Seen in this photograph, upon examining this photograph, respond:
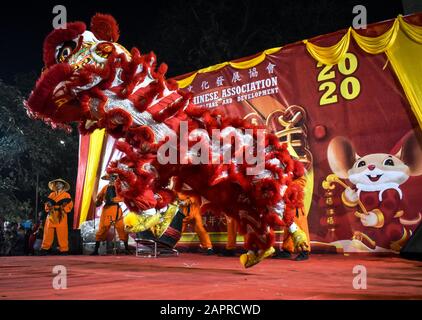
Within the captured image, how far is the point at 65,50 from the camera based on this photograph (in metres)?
2.40

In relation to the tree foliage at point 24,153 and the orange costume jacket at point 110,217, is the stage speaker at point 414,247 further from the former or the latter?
the tree foliage at point 24,153

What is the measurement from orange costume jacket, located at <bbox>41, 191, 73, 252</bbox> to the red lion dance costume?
4512 millimetres

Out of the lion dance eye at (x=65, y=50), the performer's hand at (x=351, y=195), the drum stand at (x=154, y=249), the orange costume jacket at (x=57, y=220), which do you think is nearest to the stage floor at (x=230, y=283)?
the performer's hand at (x=351, y=195)

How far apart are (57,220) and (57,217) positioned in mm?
48

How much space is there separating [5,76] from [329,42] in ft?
21.3

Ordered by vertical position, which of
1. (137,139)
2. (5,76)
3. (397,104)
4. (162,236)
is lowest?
(162,236)

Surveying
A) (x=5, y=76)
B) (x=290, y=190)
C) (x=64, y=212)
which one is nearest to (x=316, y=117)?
(x=290, y=190)

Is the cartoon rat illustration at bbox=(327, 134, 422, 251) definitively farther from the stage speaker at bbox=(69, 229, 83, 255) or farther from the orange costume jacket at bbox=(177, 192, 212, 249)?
the stage speaker at bbox=(69, 229, 83, 255)

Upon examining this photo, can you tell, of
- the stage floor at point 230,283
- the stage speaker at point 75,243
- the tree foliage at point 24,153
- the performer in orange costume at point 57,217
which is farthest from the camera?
the tree foliage at point 24,153

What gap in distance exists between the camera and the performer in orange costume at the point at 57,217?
6613 millimetres

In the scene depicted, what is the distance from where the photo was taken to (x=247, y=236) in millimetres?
2482

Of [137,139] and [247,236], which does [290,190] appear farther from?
[137,139]

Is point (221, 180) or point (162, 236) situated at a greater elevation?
point (221, 180)

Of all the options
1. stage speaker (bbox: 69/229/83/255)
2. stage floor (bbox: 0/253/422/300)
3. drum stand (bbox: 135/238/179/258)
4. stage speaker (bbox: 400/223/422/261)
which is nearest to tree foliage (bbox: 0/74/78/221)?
stage speaker (bbox: 69/229/83/255)
